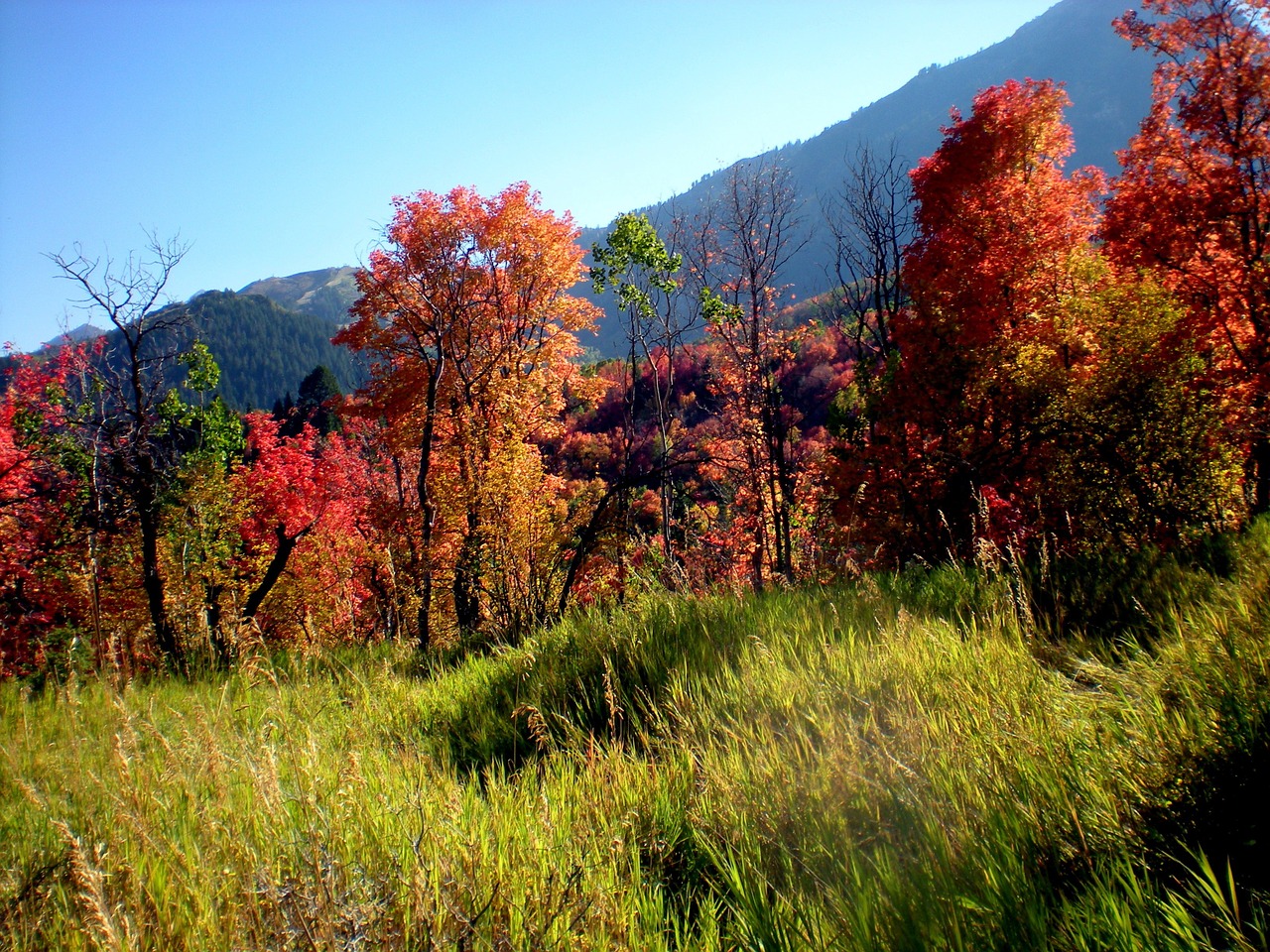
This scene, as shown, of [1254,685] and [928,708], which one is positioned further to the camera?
[928,708]

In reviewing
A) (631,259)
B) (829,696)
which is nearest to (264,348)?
(631,259)

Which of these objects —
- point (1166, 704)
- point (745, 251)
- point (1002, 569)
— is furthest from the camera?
point (745, 251)

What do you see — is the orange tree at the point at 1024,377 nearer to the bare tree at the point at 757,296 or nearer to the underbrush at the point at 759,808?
the bare tree at the point at 757,296

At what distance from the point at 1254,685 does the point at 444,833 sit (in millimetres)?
2409

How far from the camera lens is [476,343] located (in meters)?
16.0

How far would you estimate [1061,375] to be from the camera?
9789 millimetres

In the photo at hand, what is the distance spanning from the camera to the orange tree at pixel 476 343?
49.3 feet

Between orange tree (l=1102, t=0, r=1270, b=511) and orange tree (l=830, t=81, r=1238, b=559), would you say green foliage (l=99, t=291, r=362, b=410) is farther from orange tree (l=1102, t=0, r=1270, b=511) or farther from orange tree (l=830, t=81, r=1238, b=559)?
orange tree (l=1102, t=0, r=1270, b=511)

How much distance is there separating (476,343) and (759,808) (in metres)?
15.2

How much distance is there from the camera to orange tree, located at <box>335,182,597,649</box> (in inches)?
591

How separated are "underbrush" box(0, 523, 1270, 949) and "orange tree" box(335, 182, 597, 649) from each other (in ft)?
35.2

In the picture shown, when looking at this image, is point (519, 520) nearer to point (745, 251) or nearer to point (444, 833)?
point (745, 251)

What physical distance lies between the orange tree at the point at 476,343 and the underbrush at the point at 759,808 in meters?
10.7

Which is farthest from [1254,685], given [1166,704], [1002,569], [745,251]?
[745,251]
